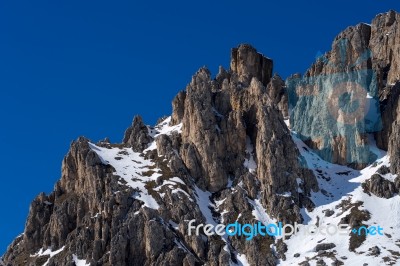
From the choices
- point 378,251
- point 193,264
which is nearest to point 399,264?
point 378,251

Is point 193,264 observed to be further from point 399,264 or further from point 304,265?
point 399,264

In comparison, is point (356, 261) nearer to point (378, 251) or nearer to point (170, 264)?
point (378, 251)

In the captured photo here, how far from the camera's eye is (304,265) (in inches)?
7869

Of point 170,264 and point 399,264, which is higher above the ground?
point 170,264

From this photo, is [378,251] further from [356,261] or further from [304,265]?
[304,265]

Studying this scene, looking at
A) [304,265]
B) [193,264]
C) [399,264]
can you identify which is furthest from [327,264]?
[193,264]

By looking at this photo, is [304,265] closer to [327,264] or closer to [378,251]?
[327,264]

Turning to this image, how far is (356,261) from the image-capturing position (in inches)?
7766

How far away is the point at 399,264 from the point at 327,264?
18.4m

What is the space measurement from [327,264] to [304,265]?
604cm

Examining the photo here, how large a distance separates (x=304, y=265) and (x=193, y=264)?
29399 millimetres

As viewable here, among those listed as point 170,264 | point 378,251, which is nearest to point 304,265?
point 378,251

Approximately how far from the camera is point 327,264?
7815 inches

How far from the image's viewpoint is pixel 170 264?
655 feet
